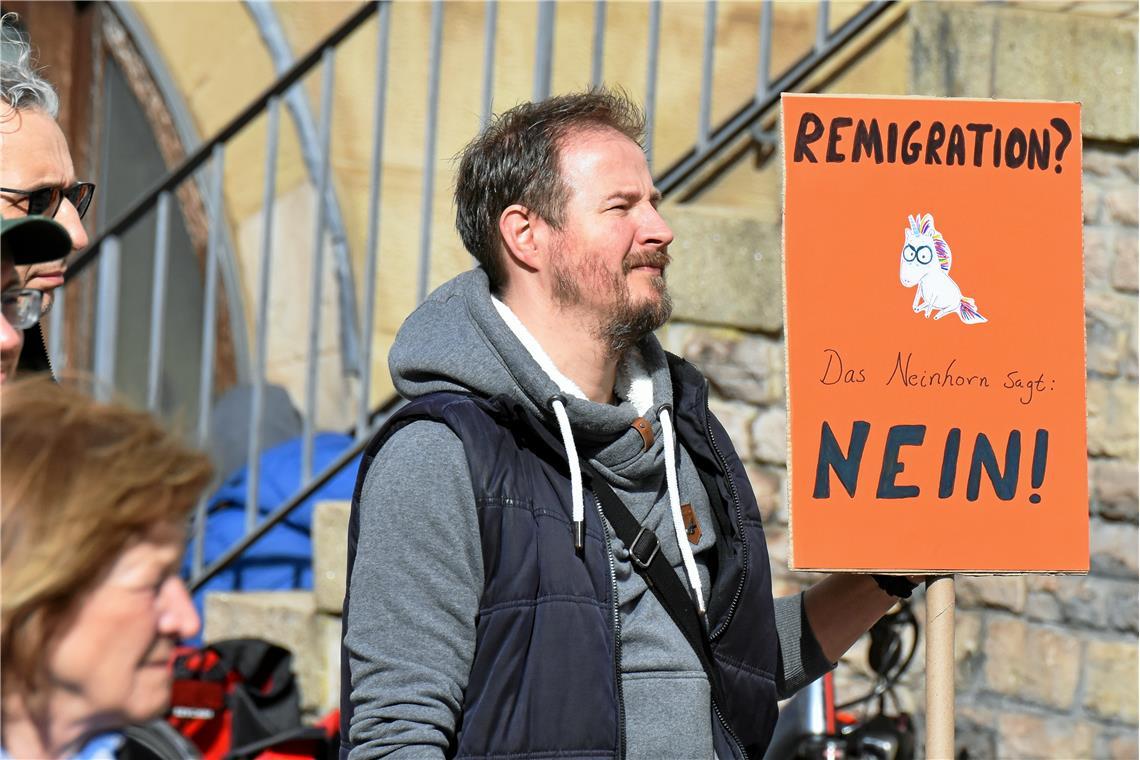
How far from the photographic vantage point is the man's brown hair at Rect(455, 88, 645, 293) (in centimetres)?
229

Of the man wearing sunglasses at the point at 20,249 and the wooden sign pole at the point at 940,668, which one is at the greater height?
the man wearing sunglasses at the point at 20,249

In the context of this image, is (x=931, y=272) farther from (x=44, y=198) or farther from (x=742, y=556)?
(x=44, y=198)

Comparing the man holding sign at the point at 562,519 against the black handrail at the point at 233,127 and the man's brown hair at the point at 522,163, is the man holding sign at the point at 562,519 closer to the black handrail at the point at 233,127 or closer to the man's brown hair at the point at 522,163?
the man's brown hair at the point at 522,163


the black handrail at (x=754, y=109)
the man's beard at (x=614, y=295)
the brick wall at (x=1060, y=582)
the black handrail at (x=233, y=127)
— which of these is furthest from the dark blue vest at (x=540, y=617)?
the black handrail at (x=233, y=127)

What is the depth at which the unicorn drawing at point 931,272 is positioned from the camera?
2.34 meters

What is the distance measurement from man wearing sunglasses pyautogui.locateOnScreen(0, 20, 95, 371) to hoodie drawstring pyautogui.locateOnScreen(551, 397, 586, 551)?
673 millimetres

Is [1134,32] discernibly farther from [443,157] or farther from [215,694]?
[215,694]

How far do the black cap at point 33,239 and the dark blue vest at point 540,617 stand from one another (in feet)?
2.14

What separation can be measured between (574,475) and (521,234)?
44 cm

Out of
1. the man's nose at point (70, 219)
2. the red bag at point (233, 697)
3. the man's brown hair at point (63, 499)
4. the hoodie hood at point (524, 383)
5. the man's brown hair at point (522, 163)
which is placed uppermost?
the man's brown hair at point (522, 163)

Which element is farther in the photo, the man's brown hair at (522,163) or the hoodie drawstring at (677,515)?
the man's brown hair at (522,163)

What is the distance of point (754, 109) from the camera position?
4.50 metres

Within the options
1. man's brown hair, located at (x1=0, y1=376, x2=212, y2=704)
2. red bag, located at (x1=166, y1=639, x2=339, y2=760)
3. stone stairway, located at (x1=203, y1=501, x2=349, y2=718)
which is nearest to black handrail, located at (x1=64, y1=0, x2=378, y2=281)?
stone stairway, located at (x1=203, y1=501, x2=349, y2=718)

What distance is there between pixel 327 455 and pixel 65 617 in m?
3.75
